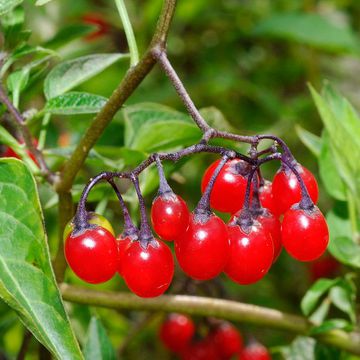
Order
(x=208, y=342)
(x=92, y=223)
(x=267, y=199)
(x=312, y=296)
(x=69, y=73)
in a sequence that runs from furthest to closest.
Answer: (x=208, y=342) → (x=312, y=296) → (x=69, y=73) → (x=267, y=199) → (x=92, y=223)

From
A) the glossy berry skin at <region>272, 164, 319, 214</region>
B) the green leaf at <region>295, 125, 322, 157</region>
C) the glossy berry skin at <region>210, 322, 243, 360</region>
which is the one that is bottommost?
the glossy berry skin at <region>210, 322, 243, 360</region>

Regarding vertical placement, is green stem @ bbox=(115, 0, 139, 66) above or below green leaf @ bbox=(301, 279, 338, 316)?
above

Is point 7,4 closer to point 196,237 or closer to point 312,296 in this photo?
point 196,237

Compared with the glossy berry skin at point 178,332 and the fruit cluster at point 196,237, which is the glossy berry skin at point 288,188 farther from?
the glossy berry skin at point 178,332

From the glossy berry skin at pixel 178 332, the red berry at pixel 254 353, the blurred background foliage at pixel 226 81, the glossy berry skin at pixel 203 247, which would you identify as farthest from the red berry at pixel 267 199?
the glossy berry skin at pixel 178 332

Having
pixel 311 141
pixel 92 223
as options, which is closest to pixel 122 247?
pixel 92 223

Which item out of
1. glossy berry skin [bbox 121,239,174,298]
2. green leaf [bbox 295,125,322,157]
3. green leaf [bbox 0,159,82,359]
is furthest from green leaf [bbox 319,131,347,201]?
green leaf [bbox 0,159,82,359]

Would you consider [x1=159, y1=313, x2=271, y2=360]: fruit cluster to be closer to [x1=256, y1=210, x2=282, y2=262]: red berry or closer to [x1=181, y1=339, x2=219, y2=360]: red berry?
[x1=181, y1=339, x2=219, y2=360]: red berry
